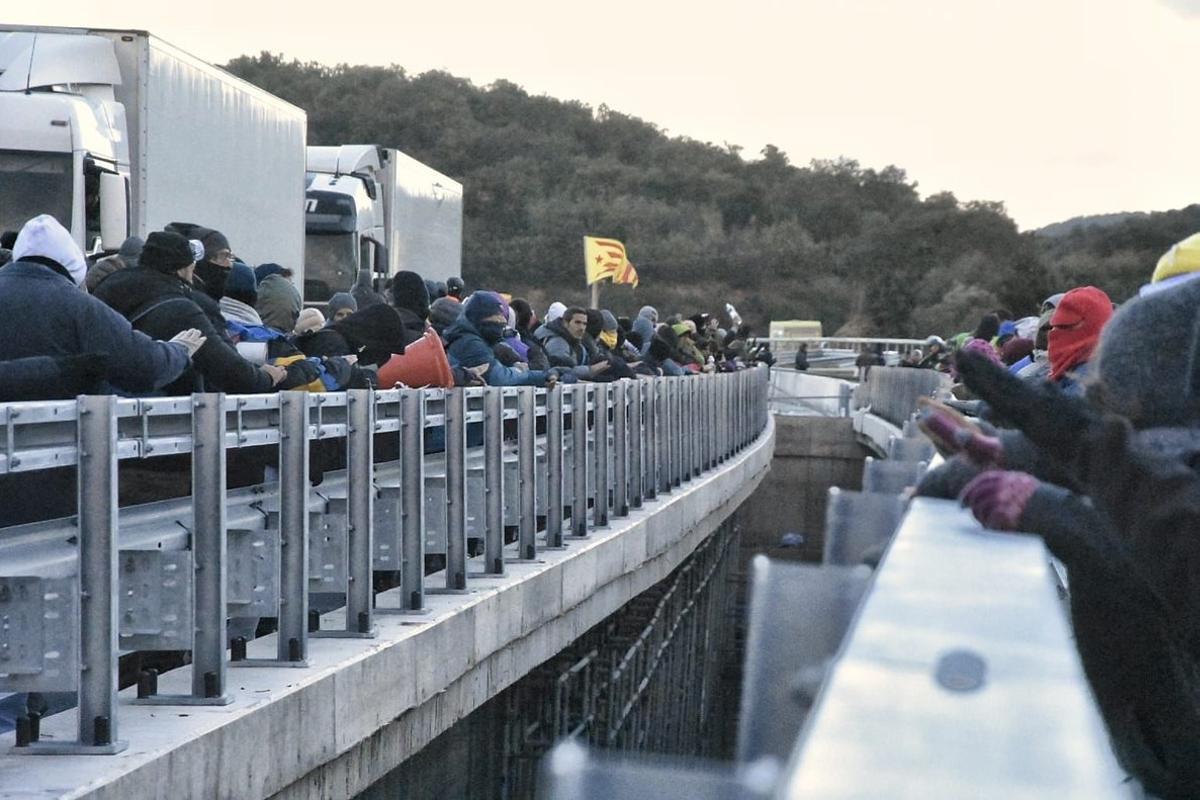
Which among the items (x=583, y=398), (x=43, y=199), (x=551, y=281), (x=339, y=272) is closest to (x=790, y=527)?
(x=339, y=272)

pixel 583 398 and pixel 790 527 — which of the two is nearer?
pixel 583 398

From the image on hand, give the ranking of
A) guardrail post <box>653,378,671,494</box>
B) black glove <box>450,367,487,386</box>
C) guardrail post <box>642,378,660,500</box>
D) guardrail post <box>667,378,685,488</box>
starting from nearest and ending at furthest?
black glove <box>450,367,487,386</box>, guardrail post <box>642,378,660,500</box>, guardrail post <box>653,378,671,494</box>, guardrail post <box>667,378,685,488</box>

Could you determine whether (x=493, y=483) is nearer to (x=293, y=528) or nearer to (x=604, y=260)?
(x=293, y=528)

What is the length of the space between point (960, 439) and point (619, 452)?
1104 cm

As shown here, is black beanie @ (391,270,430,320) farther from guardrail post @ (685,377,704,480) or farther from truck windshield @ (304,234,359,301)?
truck windshield @ (304,234,359,301)

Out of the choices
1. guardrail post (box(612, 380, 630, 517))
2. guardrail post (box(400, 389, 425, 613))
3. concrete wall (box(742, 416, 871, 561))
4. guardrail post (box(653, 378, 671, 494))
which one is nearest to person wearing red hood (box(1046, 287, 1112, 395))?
guardrail post (box(400, 389, 425, 613))

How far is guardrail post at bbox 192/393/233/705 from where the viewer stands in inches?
244

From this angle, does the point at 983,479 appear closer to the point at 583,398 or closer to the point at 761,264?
the point at 583,398

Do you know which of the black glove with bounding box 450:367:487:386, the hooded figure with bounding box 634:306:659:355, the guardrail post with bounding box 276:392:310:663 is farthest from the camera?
the hooded figure with bounding box 634:306:659:355

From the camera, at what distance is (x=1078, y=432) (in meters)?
3.14

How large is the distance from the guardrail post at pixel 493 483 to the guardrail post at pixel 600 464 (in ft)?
11.7

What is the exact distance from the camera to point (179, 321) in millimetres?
7762

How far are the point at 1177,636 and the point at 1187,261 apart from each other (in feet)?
2.87

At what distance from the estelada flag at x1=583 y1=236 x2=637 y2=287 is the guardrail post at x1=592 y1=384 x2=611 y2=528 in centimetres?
2433
